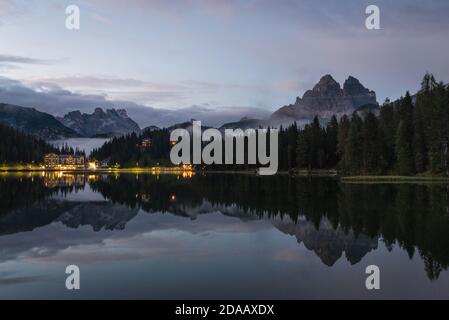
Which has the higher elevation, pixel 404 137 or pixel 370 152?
pixel 404 137

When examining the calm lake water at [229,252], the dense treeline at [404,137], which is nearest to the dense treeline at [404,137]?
the dense treeline at [404,137]

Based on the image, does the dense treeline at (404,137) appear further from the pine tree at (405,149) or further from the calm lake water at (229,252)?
the calm lake water at (229,252)

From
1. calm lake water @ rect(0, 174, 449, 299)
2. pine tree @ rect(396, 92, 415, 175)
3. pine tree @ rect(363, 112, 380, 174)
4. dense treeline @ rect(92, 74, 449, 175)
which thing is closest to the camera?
calm lake water @ rect(0, 174, 449, 299)

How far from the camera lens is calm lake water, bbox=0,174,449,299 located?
60.4 ft

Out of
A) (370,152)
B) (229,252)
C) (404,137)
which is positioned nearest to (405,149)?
(404,137)

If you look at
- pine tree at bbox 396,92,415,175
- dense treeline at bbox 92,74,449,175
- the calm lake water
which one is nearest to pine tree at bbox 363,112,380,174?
dense treeline at bbox 92,74,449,175

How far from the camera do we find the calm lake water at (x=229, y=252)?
18.4 m

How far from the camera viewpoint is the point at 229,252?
86.8 feet

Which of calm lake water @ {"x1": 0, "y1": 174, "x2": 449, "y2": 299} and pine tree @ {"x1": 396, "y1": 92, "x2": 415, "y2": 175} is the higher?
pine tree @ {"x1": 396, "y1": 92, "x2": 415, "y2": 175}

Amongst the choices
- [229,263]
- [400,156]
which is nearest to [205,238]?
[229,263]

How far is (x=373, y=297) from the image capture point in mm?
17203

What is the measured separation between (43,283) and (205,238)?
14.0m

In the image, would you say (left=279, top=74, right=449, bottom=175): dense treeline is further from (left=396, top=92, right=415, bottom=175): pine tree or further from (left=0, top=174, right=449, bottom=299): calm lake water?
(left=0, top=174, right=449, bottom=299): calm lake water

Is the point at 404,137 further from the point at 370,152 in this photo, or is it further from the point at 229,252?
the point at 229,252
